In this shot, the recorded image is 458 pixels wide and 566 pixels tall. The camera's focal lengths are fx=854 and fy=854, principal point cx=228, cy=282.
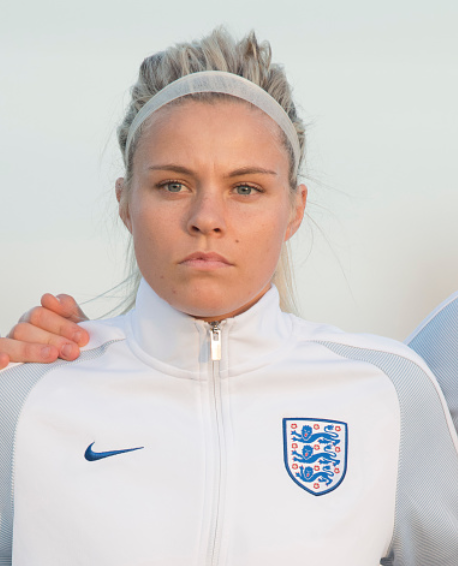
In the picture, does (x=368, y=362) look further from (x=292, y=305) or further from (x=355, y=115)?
(x=355, y=115)

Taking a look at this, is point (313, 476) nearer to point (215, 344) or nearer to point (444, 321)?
point (215, 344)

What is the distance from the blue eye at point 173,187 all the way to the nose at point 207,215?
51 millimetres

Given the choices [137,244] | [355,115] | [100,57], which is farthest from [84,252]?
[137,244]

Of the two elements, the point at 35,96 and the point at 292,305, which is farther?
the point at 35,96

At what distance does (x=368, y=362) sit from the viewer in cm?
181

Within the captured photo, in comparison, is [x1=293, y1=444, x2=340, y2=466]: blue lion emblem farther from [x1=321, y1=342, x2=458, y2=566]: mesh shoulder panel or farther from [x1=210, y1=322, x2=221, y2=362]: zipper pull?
[x1=210, y1=322, x2=221, y2=362]: zipper pull

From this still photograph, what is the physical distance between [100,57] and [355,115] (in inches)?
39.9

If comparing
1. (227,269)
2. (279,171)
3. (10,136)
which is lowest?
(227,269)

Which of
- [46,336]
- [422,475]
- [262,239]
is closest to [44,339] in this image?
[46,336]

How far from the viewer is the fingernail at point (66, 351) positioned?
1799 mm

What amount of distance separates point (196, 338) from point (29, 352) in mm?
351

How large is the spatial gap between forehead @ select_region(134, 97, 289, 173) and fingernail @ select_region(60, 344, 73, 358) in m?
0.43

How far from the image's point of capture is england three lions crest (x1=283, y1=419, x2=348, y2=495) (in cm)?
167

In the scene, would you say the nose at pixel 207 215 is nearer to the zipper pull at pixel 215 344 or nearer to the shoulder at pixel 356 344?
the zipper pull at pixel 215 344
